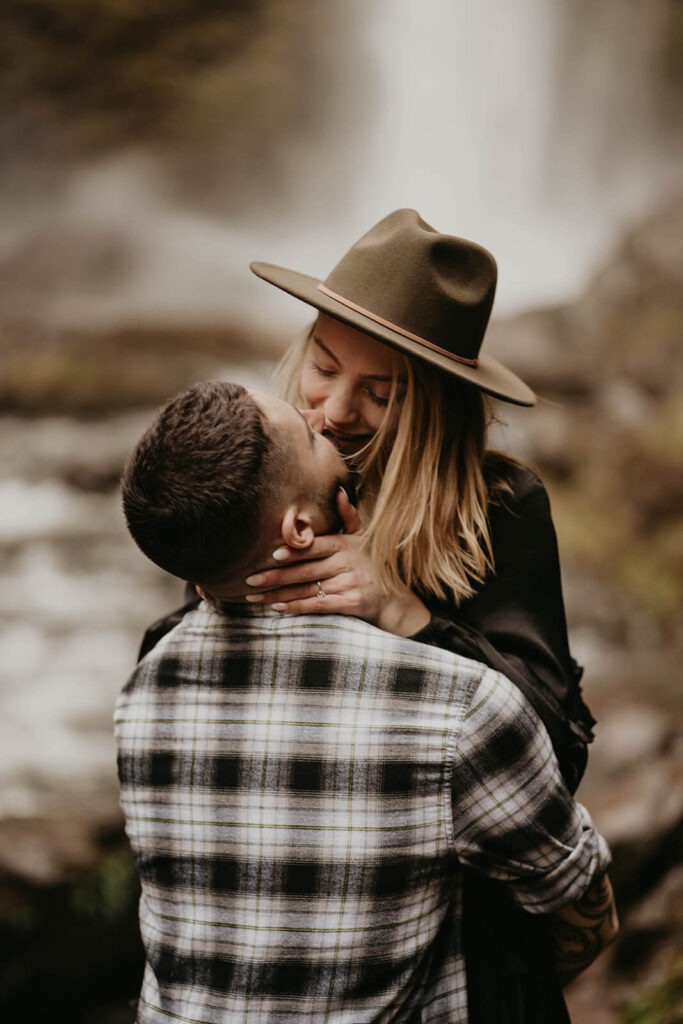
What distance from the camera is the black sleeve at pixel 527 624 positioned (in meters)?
1.19

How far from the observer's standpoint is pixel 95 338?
3.34 m

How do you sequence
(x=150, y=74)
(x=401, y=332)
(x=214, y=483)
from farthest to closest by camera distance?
(x=150, y=74), (x=401, y=332), (x=214, y=483)

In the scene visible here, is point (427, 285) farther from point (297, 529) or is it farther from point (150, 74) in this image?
point (150, 74)

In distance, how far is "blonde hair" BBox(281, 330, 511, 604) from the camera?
128 cm

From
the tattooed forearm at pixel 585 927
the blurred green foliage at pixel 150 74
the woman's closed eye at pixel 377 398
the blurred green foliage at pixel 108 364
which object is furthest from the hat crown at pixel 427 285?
the blurred green foliage at pixel 150 74

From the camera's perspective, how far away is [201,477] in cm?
95

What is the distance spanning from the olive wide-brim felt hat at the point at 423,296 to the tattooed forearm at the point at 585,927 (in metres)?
0.80

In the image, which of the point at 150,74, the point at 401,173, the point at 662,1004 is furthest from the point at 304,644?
the point at 150,74

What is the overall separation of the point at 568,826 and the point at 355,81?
3.11m

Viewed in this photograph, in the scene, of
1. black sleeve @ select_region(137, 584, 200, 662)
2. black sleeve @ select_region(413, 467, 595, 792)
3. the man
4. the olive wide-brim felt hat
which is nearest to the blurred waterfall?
the olive wide-brim felt hat

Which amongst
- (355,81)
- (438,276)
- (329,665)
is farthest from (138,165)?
(329,665)

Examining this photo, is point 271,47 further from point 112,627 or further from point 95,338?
point 112,627

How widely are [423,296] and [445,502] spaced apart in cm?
34

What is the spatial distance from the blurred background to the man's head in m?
2.23
